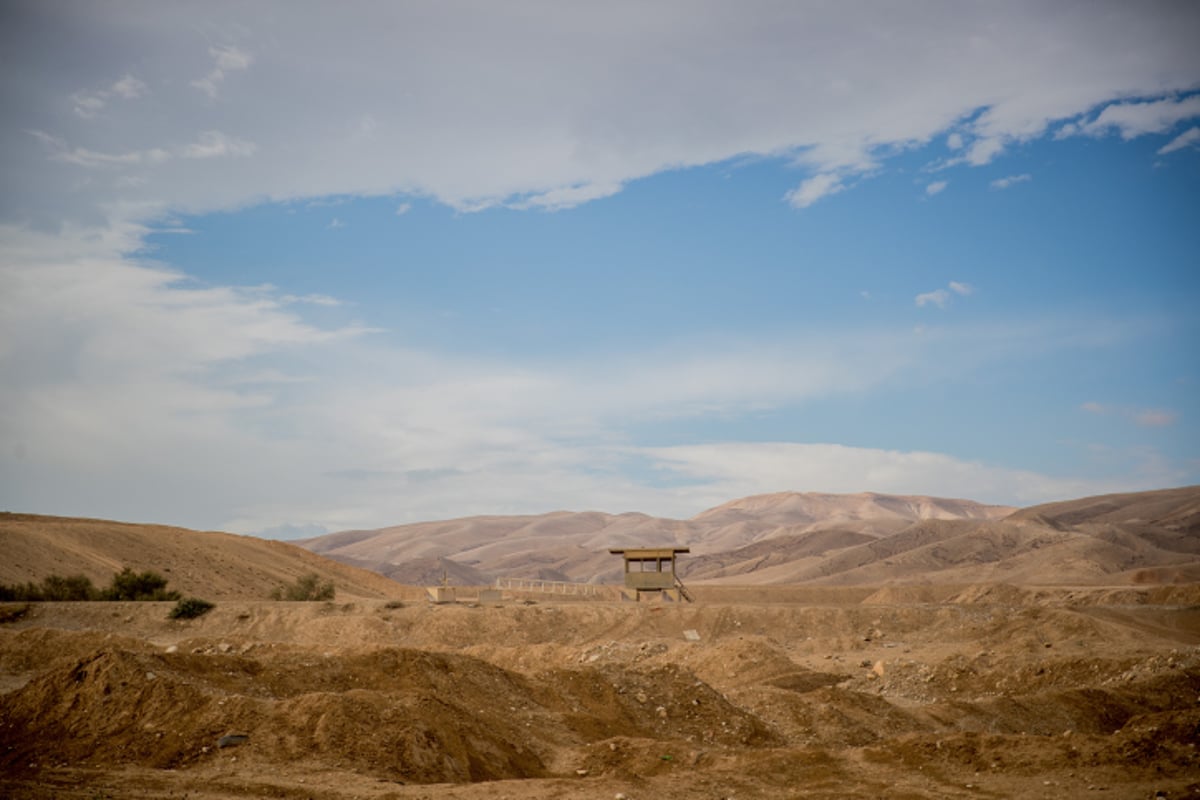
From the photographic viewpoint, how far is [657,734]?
19.3 metres

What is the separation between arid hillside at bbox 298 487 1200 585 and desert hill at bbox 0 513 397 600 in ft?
128

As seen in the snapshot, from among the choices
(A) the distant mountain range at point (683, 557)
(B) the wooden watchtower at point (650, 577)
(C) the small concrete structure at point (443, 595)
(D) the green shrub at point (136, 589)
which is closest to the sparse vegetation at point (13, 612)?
(D) the green shrub at point (136, 589)

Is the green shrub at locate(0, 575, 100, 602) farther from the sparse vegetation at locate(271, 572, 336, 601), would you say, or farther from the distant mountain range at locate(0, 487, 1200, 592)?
the sparse vegetation at locate(271, 572, 336, 601)

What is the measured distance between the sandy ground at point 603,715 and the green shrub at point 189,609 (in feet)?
2.33

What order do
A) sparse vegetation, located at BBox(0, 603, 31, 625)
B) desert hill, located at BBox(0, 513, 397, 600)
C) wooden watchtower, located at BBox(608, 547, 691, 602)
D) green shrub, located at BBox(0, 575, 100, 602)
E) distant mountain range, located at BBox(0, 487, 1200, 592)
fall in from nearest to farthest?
sparse vegetation, located at BBox(0, 603, 31, 625)
green shrub, located at BBox(0, 575, 100, 602)
wooden watchtower, located at BBox(608, 547, 691, 602)
desert hill, located at BBox(0, 513, 397, 600)
distant mountain range, located at BBox(0, 487, 1200, 592)

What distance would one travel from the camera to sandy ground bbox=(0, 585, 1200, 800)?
13.9 m

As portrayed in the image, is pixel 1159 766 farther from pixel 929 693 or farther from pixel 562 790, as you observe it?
pixel 929 693

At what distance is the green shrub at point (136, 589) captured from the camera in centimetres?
4022

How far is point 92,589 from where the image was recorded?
40938mm

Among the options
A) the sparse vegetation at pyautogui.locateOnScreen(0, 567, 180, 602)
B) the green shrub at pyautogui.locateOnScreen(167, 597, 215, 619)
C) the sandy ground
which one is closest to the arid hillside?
the sandy ground

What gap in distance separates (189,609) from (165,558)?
1724cm

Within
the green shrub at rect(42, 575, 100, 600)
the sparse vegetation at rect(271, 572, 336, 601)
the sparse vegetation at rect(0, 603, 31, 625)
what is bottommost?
the sparse vegetation at rect(271, 572, 336, 601)

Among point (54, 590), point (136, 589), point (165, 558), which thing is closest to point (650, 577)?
point (136, 589)

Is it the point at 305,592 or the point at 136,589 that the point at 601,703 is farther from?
the point at 305,592
